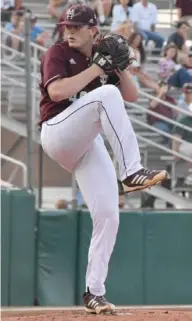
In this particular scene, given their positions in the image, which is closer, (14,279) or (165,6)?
(14,279)

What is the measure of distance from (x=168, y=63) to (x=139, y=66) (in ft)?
2.03

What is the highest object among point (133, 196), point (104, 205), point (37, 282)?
point (104, 205)

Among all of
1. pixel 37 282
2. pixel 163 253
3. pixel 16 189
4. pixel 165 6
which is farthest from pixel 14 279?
pixel 165 6

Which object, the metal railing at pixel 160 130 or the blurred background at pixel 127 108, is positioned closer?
the blurred background at pixel 127 108

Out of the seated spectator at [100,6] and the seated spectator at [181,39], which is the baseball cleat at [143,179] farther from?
the seated spectator at [100,6]

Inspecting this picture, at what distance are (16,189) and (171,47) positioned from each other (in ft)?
11.0

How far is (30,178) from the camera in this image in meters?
8.65

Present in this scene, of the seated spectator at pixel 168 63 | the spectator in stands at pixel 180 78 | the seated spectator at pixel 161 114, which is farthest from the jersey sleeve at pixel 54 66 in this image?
the seated spectator at pixel 168 63

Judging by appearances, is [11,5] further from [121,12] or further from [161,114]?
[161,114]

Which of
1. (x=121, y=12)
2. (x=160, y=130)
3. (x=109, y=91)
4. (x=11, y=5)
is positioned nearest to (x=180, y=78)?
(x=160, y=130)

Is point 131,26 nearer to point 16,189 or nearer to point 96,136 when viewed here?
point 16,189

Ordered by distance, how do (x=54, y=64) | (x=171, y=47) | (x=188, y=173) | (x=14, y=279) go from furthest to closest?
(x=171, y=47), (x=188, y=173), (x=14, y=279), (x=54, y=64)

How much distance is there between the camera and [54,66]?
5.35 metres

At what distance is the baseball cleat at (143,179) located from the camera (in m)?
5.11
